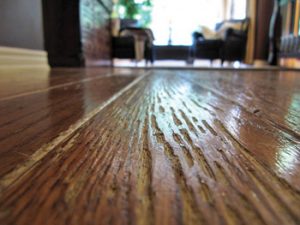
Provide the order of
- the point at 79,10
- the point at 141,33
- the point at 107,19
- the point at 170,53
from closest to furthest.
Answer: the point at 79,10 < the point at 107,19 < the point at 141,33 < the point at 170,53

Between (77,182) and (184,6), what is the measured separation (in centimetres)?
1003

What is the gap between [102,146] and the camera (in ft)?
0.77

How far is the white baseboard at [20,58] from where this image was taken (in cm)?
165

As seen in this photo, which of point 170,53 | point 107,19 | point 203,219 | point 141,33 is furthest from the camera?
point 170,53

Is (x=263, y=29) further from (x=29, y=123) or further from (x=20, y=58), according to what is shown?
(x=29, y=123)

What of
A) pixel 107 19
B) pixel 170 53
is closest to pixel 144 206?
pixel 107 19

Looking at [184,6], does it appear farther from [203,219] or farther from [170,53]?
[203,219]

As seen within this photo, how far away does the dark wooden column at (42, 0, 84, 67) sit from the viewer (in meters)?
2.82

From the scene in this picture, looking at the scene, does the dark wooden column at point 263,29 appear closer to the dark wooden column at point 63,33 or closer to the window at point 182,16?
the window at point 182,16

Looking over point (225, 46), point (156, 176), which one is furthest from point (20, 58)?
point (225, 46)

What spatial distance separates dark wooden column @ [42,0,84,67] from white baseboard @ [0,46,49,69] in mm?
644

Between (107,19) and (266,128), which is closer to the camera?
(266,128)

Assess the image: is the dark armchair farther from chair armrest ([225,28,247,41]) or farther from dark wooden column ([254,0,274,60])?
dark wooden column ([254,0,274,60])

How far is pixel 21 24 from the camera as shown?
192 centimetres
